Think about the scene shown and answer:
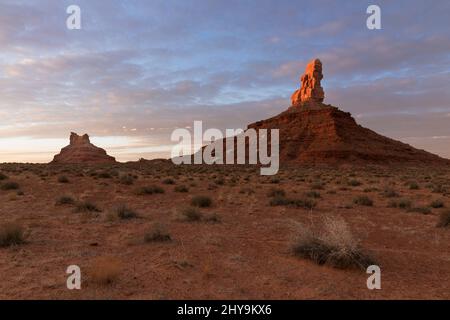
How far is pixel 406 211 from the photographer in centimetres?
1355

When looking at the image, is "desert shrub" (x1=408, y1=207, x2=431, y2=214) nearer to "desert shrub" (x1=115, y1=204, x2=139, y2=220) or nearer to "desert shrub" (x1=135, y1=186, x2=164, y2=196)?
"desert shrub" (x1=115, y1=204, x2=139, y2=220)

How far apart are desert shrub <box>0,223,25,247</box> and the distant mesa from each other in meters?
99.0

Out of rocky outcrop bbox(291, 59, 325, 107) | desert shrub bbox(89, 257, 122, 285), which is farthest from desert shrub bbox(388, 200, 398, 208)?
rocky outcrop bbox(291, 59, 325, 107)

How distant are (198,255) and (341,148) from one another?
2612 inches

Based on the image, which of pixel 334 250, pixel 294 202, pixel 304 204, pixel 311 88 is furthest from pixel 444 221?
pixel 311 88

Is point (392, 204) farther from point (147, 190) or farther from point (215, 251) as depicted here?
point (147, 190)

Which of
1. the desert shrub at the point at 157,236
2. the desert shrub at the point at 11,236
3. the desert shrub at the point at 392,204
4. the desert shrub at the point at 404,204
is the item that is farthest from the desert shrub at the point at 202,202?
the desert shrub at the point at 404,204

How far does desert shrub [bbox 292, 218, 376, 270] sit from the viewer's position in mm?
6523

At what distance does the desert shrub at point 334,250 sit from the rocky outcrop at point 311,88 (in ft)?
288

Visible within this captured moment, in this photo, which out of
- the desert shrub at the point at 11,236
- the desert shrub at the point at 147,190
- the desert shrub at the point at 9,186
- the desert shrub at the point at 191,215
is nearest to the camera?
the desert shrub at the point at 11,236

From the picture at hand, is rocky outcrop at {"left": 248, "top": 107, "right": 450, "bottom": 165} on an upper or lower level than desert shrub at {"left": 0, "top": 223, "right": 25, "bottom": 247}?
upper

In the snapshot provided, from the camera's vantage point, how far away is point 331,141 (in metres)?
72.9

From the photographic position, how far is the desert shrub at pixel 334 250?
652 centimetres

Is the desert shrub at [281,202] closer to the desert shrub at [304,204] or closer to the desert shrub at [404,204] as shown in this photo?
the desert shrub at [304,204]
